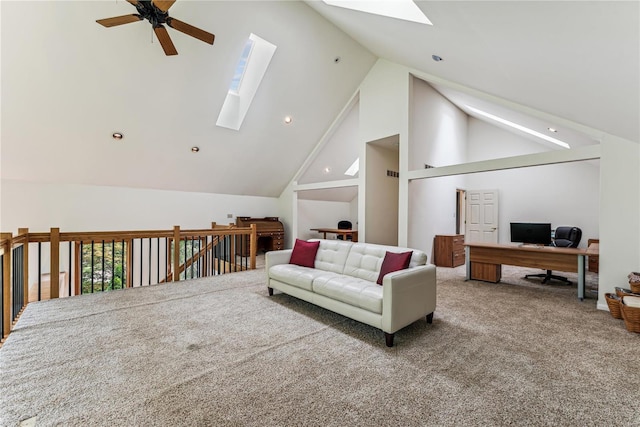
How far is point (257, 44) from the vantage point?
16.4ft

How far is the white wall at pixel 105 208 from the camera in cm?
529

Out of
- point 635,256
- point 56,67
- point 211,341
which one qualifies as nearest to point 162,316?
point 211,341

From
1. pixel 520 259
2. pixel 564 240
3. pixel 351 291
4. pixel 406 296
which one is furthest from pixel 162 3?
pixel 564 240

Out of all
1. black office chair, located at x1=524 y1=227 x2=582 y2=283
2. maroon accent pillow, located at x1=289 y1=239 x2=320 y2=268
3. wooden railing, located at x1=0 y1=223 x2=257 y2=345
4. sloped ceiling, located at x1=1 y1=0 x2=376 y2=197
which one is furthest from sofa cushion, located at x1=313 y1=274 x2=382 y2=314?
black office chair, located at x1=524 y1=227 x2=582 y2=283

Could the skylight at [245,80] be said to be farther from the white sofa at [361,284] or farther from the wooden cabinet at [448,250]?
the wooden cabinet at [448,250]

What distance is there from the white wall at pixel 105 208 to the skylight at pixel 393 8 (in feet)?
18.2

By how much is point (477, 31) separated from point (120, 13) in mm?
4245

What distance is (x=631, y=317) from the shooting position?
9.52 feet

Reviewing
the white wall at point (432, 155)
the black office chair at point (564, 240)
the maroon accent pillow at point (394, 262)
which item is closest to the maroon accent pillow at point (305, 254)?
the maroon accent pillow at point (394, 262)

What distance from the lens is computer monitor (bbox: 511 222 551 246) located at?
5094 mm

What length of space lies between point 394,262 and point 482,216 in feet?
19.5

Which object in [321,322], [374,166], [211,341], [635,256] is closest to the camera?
[211,341]

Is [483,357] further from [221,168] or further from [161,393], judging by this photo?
[221,168]

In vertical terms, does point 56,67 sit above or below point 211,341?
above
